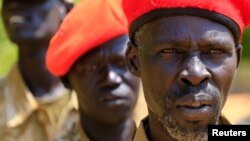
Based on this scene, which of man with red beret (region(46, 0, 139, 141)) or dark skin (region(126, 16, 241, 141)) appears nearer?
dark skin (region(126, 16, 241, 141))

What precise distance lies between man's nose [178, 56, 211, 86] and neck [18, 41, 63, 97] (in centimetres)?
253

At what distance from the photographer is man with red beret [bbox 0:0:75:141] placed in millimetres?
5117

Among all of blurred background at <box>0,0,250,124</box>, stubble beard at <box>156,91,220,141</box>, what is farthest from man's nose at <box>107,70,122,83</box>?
blurred background at <box>0,0,250,124</box>

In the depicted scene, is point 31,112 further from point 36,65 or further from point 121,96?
point 121,96

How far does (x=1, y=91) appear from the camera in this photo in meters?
5.25

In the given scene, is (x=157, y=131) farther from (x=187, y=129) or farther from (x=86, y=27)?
(x=86, y=27)

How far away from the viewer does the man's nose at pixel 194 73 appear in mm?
2676

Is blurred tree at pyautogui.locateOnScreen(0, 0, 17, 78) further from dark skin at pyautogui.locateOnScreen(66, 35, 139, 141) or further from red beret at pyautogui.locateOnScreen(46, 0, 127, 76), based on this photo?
red beret at pyautogui.locateOnScreen(46, 0, 127, 76)

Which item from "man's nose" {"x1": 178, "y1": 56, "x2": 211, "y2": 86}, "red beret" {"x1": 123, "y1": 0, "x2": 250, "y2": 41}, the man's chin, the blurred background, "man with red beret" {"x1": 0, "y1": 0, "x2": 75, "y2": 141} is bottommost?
the blurred background

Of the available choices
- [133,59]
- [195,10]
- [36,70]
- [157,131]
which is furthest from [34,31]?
[195,10]

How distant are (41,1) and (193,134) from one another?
2.61 metres

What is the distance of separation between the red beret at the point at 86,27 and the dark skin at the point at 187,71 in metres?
1.25

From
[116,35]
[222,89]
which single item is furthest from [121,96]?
[222,89]

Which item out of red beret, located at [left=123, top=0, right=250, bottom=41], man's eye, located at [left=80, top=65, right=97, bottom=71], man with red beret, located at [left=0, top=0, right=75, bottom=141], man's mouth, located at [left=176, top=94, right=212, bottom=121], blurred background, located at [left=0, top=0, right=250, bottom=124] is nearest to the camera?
man's mouth, located at [left=176, top=94, right=212, bottom=121]
